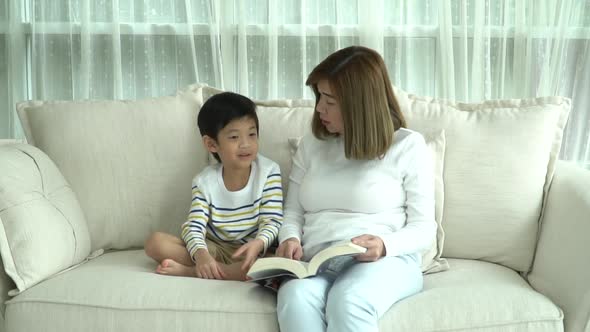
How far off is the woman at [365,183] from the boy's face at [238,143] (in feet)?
0.61

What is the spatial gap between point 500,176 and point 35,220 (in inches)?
51.5

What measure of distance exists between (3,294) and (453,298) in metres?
1.13

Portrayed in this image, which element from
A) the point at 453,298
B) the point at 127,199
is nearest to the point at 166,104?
the point at 127,199

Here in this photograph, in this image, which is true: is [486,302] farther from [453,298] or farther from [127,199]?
[127,199]

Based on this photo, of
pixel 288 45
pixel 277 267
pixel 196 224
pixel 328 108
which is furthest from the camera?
pixel 288 45

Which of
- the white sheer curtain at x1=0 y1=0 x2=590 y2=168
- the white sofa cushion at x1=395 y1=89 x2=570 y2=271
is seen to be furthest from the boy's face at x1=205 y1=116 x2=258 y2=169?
the white sheer curtain at x1=0 y1=0 x2=590 y2=168

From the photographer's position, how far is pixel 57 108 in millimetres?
2322

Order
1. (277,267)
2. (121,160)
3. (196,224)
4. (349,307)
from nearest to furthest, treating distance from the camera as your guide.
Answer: (349,307)
(277,267)
(196,224)
(121,160)

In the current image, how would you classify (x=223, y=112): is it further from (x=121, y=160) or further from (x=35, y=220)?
(x=35, y=220)

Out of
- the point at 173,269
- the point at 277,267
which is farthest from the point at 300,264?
the point at 173,269

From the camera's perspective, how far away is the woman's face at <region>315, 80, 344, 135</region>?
6.54 feet

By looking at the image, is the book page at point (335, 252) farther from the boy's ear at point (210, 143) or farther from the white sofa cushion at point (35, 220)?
the white sofa cushion at point (35, 220)

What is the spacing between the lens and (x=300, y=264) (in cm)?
180

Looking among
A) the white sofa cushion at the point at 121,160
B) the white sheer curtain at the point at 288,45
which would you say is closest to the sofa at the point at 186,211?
the white sofa cushion at the point at 121,160
